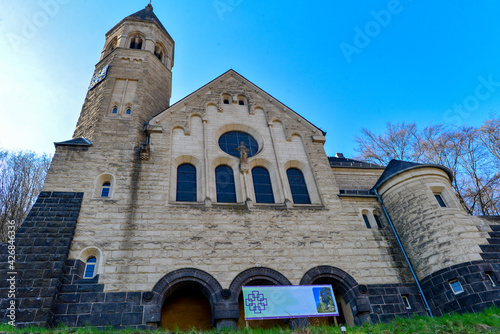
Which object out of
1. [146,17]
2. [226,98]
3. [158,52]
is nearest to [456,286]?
[226,98]

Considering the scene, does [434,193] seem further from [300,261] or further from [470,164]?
[470,164]

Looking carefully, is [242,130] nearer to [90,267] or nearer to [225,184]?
[225,184]

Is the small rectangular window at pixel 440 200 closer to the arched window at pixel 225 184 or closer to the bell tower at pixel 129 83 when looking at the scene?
the arched window at pixel 225 184

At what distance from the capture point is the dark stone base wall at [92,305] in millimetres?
10245

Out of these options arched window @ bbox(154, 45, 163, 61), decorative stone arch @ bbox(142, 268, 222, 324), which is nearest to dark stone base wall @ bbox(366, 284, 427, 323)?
decorative stone arch @ bbox(142, 268, 222, 324)

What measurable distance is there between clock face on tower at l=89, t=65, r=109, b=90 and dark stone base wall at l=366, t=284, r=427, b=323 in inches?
692

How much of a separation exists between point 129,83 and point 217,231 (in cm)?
1106

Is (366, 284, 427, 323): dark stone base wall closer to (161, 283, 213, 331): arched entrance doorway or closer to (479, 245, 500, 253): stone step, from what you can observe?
(479, 245, 500, 253): stone step

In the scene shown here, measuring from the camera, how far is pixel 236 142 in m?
17.6

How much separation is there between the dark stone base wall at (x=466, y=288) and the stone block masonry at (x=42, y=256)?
12.7 meters

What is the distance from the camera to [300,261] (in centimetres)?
1282

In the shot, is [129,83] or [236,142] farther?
[129,83]

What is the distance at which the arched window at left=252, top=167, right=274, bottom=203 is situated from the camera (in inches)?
608

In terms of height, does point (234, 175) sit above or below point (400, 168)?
above
